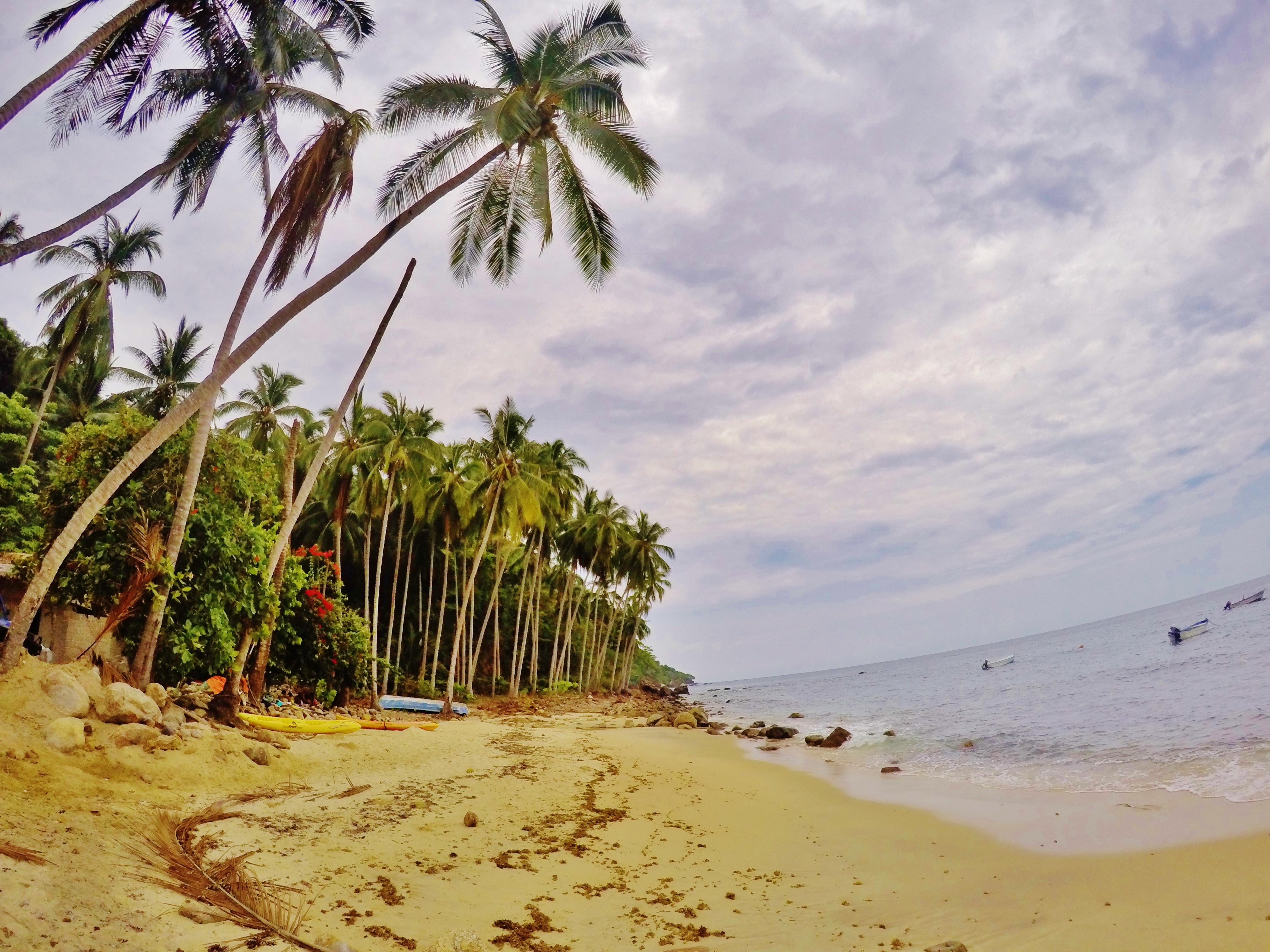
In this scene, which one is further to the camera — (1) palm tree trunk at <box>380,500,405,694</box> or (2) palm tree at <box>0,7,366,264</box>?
(1) palm tree trunk at <box>380,500,405,694</box>

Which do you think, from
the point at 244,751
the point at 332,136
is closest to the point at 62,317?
the point at 332,136

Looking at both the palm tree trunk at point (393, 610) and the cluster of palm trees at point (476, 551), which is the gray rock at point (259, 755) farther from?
the palm tree trunk at point (393, 610)

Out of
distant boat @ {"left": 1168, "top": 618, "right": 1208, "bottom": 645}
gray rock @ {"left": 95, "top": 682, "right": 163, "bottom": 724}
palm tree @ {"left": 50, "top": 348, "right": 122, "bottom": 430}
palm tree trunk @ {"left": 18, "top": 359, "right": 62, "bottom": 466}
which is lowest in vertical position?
gray rock @ {"left": 95, "top": 682, "right": 163, "bottom": 724}

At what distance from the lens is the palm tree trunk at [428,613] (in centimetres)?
3041

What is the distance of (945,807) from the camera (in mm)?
10234

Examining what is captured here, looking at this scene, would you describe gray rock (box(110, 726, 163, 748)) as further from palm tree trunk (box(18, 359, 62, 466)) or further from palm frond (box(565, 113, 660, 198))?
palm tree trunk (box(18, 359, 62, 466))

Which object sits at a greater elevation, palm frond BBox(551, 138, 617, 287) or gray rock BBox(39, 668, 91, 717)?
palm frond BBox(551, 138, 617, 287)

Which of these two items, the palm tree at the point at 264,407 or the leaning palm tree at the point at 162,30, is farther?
the palm tree at the point at 264,407

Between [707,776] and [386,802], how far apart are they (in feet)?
23.7

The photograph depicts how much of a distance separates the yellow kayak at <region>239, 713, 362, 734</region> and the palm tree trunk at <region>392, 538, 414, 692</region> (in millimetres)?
10827

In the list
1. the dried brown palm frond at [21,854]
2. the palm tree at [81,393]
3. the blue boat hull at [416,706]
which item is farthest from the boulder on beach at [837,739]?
the palm tree at [81,393]

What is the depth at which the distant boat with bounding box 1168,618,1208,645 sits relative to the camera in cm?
4278

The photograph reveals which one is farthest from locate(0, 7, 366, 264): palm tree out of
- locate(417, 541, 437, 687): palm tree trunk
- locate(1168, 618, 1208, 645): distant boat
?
locate(1168, 618, 1208, 645): distant boat

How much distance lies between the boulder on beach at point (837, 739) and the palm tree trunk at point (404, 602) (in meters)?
13.6
